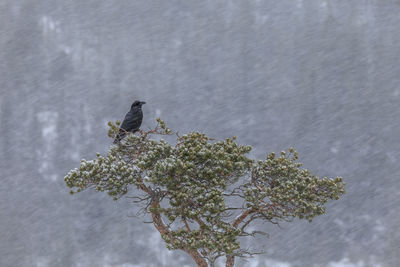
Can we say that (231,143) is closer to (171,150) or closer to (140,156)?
(171,150)

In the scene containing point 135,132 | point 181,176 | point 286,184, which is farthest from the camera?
point 135,132

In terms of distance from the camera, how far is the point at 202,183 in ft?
22.4

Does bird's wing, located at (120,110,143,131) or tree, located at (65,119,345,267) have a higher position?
bird's wing, located at (120,110,143,131)

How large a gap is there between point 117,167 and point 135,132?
123 cm

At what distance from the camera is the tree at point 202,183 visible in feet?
21.9

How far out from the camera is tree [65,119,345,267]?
667 centimetres

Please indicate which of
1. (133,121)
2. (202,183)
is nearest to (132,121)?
(133,121)

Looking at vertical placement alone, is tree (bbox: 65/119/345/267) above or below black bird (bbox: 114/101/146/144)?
below

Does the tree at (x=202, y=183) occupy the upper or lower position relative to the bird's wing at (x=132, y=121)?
lower

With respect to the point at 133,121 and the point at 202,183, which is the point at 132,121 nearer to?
the point at 133,121

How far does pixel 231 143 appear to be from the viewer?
733 centimetres

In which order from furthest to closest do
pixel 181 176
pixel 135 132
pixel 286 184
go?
pixel 135 132 < pixel 286 184 < pixel 181 176

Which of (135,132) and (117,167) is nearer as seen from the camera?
(117,167)

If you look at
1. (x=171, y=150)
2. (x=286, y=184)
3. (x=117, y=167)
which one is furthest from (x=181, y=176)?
(x=286, y=184)
